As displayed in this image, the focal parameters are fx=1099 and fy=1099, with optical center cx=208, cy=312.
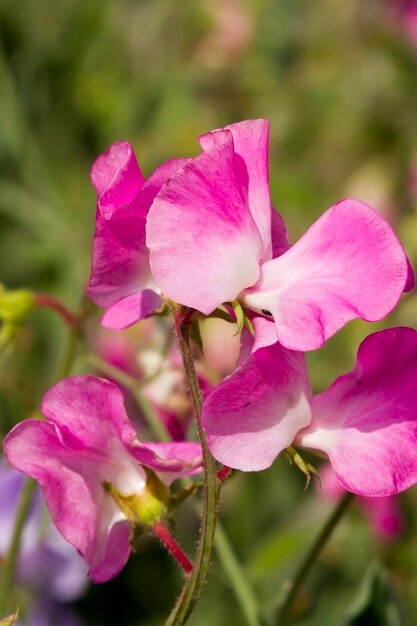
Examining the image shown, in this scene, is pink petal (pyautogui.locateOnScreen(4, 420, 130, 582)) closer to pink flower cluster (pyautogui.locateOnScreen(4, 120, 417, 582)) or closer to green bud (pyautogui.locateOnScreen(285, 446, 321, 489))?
pink flower cluster (pyautogui.locateOnScreen(4, 120, 417, 582))

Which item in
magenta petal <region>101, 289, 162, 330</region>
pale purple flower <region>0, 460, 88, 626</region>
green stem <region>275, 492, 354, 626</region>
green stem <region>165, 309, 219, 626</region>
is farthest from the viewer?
pale purple flower <region>0, 460, 88, 626</region>

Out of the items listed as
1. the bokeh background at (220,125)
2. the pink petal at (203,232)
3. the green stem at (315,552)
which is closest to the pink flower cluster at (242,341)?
the pink petal at (203,232)

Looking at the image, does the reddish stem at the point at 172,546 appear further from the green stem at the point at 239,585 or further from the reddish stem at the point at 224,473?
the green stem at the point at 239,585

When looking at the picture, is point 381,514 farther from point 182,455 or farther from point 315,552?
point 182,455

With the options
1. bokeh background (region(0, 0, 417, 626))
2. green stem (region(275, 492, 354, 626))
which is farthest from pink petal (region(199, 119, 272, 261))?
bokeh background (region(0, 0, 417, 626))

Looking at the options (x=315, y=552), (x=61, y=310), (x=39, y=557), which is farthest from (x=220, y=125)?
(x=315, y=552)

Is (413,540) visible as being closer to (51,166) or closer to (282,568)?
(282,568)
